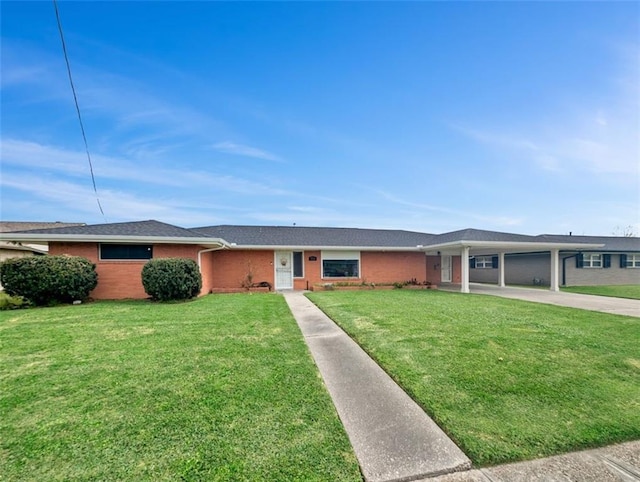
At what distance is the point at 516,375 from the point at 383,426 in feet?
7.98

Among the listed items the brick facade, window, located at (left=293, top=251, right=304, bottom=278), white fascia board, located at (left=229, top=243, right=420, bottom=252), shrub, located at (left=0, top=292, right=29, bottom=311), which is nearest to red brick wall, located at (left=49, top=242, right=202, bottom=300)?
the brick facade

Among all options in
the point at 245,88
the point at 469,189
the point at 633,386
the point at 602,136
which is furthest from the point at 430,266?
the point at 633,386

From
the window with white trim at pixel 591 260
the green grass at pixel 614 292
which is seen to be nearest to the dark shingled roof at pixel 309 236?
the green grass at pixel 614 292

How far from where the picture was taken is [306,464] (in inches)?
94.3

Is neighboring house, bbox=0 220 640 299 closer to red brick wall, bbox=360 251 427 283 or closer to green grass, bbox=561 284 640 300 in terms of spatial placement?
red brick wall, bbox=360 251 427 283

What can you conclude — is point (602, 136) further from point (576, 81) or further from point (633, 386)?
point (633, 386)

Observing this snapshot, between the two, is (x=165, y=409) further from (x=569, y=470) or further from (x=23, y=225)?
(x=23, y=225)

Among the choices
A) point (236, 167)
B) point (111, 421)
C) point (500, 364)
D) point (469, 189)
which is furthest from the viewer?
point (469, 189)

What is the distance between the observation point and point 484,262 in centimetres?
2389

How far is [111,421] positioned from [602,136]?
703 inches

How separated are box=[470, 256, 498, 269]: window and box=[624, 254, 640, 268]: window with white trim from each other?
7.77 meters

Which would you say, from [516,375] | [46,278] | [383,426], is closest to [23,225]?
[46,278]

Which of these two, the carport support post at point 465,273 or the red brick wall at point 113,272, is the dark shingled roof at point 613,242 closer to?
the carport support post at point 465,273

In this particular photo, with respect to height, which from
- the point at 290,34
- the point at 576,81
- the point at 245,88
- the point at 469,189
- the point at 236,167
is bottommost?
the point at 469,189
